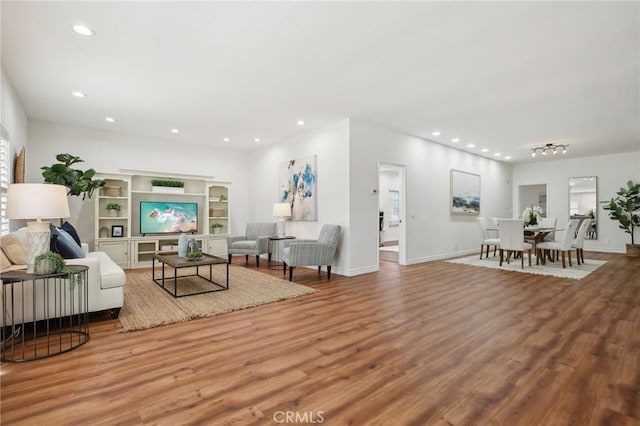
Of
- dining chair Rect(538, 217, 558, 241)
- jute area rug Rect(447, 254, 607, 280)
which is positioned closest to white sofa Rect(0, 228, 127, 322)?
jute area rug Rect(447, 254, 607, 280)

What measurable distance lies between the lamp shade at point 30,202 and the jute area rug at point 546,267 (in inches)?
266

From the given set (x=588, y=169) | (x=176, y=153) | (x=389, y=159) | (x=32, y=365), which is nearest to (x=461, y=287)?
(x=389, y=159)

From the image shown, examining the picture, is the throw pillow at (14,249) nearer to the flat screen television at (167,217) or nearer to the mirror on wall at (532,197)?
the flat screen television at (167,217)

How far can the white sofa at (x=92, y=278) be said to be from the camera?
284 centimetres

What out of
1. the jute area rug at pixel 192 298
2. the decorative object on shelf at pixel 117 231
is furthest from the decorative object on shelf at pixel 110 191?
the jute area rug at pixel 192 298

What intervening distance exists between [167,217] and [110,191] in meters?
1.16

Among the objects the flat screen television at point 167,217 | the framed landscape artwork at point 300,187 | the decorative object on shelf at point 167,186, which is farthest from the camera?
the decorative object on shelf at point 167,186

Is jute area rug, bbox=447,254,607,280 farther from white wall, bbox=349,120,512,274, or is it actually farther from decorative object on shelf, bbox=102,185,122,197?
decorative object on shelf, bbox=102,185,122,197

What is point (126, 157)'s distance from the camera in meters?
6.61

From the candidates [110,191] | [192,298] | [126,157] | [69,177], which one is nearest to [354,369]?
[192,298]

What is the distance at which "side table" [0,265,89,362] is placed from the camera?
2.41m

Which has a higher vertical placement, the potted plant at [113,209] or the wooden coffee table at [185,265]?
the potted plant at [113,209]

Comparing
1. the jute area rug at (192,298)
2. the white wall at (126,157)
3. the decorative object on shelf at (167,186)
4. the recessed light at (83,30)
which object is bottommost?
the jute area rug at (192,298)

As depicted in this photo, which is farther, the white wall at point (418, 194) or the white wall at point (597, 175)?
the white wall at point (597, 175)
